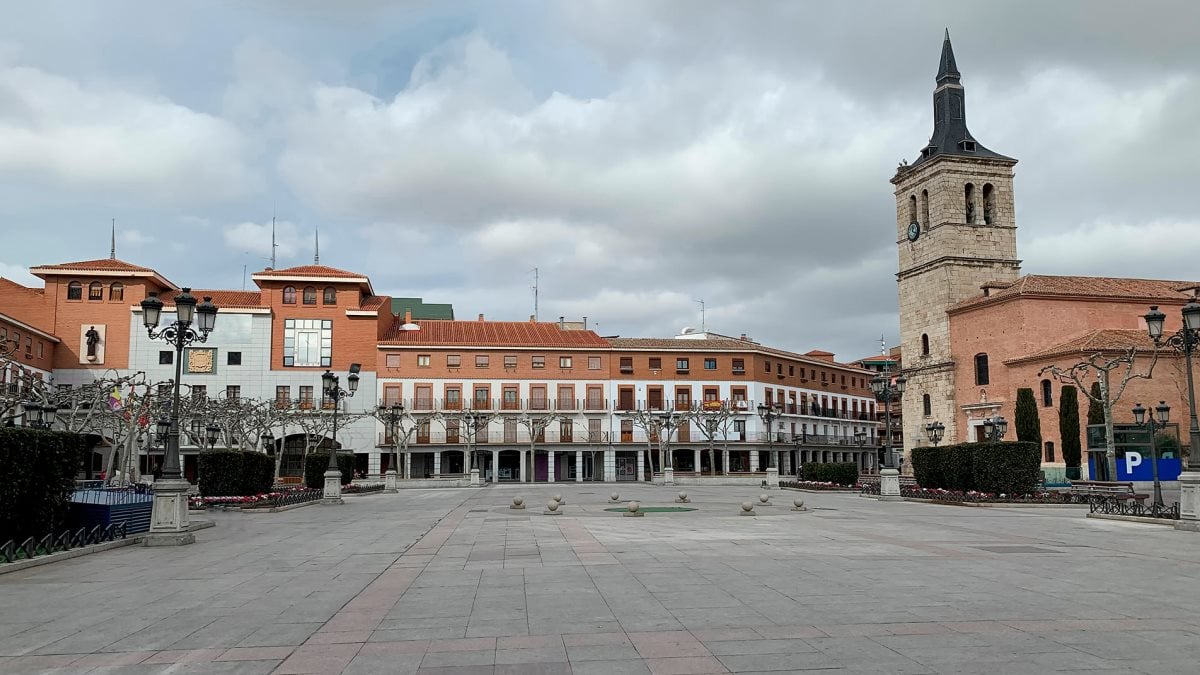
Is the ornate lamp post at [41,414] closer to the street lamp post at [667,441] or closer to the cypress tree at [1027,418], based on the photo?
the street lamp post at [667,441]

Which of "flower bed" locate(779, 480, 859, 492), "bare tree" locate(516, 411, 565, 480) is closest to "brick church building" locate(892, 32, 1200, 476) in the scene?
"flower bed" locate(779, 480, 859, 492)

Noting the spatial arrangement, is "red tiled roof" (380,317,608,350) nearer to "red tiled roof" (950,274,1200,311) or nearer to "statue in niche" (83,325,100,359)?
"statue in niche" (83,325,100,359)

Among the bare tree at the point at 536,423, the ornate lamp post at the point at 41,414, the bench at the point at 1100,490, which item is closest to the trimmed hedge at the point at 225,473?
the ornate lamp post at the point at 41,414

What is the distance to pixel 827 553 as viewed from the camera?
520 inches

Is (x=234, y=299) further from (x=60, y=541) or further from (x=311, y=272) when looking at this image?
(x=60, y=541)

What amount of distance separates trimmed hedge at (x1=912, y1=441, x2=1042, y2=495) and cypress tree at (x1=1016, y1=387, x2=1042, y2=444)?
20.4 meters

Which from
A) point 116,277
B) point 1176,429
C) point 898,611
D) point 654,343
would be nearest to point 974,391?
point 1176,429

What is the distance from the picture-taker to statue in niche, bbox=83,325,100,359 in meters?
59.8

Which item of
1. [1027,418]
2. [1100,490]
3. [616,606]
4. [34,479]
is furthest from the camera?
[1027,418]

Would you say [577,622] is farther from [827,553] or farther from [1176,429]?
[1176,429]

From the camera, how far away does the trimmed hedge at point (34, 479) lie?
12344mm

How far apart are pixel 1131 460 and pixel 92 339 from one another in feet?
204

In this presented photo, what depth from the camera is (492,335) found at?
226 feet

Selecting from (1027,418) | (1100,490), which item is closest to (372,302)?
(1027,418)
